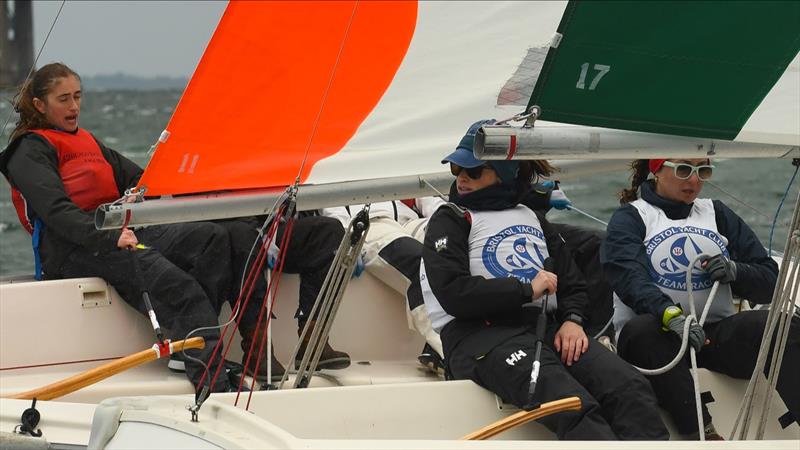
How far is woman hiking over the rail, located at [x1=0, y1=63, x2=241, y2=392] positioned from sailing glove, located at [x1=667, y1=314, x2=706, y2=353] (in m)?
1.34

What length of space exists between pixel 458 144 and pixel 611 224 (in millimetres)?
484

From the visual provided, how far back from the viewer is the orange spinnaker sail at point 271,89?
3.00 m

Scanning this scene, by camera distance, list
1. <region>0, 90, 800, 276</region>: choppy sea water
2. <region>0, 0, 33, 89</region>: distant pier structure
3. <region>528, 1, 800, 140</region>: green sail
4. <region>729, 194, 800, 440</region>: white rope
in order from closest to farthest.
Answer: <region>528, 1, 800, 140</region>: green sail < <region>729, 194, 800, 440</region>: white rope < <region>0, 90, 800, 276</region>: choppy sea water < <region>0, 0, 33, 89</region>: distant pier structure

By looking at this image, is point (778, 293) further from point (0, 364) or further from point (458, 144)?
point (0, 364)

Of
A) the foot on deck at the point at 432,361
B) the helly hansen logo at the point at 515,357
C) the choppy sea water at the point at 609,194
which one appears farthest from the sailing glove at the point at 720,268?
the foot on deck at the point at 432,361

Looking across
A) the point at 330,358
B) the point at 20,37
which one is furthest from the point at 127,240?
the point at 20,37

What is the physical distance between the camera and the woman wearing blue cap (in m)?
3.10

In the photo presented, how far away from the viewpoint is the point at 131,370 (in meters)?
4.17

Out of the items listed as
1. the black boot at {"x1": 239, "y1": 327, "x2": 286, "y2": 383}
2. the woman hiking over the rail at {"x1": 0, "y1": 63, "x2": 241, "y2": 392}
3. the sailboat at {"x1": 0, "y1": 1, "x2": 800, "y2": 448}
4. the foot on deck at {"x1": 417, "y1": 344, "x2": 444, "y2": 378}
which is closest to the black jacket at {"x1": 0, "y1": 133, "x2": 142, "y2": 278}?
the woman hiking over the rail at {"x1": 0, "y1": 63, "x2": 241, "y2": 392}

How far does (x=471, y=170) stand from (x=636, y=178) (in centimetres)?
64

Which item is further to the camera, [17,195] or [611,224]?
[17,195]

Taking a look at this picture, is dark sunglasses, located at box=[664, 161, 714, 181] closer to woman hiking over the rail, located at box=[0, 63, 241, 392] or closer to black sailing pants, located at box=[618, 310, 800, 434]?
black sailing pants, located at box=[618, 310, 800, 434]

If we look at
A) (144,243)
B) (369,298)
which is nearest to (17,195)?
(144,243)

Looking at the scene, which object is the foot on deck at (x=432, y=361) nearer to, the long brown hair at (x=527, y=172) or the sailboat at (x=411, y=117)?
the sailboat at (x=411, y=117)
